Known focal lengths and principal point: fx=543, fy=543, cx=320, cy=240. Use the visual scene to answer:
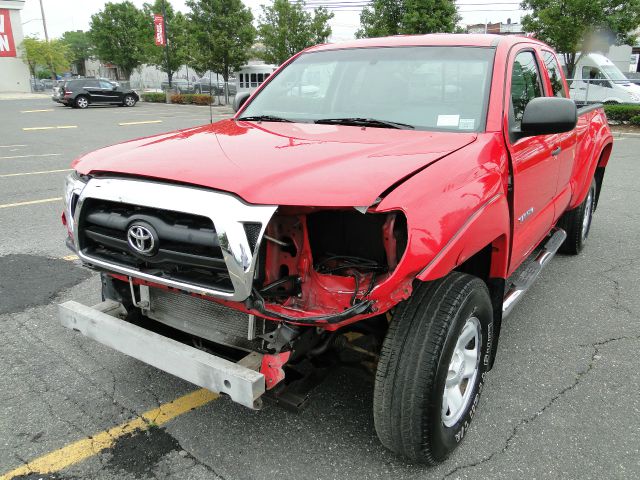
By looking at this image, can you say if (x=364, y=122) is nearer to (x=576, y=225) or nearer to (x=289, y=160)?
(x=289, y=160)

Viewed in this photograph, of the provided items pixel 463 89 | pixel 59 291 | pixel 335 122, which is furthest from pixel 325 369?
pixel 59 291

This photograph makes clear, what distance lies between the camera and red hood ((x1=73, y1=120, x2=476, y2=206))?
2.08m

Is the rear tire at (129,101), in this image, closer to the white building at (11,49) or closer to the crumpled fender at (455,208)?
the white building at (11,49)

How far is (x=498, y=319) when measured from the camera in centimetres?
297

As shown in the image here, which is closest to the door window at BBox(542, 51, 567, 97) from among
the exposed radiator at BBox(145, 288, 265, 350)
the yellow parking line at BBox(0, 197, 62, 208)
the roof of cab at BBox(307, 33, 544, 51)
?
the roof of cab at BBox(307, 33, 544, 51)

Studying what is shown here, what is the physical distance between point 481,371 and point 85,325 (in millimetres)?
1989

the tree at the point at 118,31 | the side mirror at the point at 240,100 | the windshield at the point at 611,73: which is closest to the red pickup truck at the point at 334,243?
the side mirror at the point at 240,100

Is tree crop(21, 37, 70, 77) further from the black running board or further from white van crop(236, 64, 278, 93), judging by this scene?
the black running board

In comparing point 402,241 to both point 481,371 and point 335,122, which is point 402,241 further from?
point 335,122

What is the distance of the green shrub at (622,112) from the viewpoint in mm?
17422

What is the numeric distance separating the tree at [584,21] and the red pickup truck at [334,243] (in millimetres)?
18902

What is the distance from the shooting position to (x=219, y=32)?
3164cm

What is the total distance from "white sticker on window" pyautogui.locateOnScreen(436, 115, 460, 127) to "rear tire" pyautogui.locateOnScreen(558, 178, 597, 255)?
2752mm

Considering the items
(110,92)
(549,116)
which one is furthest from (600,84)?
(110,92)
